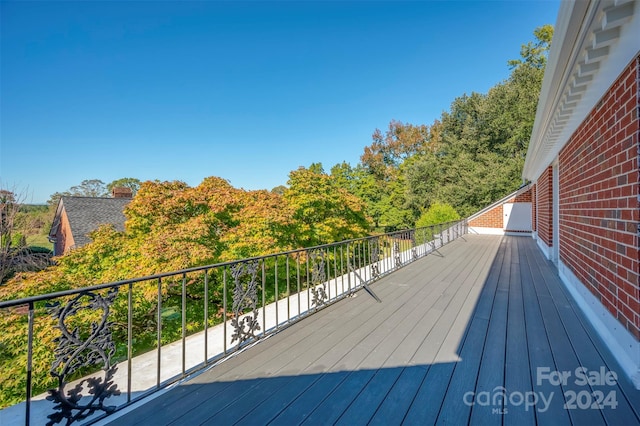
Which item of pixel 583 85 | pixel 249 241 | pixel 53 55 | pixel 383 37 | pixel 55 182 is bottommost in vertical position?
pixel 249 241

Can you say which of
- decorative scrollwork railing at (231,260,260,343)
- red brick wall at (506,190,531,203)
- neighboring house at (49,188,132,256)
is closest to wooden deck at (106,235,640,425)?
decorative scrollwork railing at (231,260,260,343)

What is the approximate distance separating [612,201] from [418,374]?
1.90 m

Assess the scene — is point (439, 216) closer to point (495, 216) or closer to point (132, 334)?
point (495, 216)

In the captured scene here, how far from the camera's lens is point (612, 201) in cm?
201

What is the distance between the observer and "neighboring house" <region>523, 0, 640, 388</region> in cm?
158

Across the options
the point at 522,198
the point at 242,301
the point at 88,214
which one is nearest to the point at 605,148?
the point at 242,301

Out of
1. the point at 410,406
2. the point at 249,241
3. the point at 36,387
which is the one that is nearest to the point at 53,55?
the point at 249,241

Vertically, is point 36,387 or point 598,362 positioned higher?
point 598,362

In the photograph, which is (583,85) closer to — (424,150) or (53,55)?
(53,55)

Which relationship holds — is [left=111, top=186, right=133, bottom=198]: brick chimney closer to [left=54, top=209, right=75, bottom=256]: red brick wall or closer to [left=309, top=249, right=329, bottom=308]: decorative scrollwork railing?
[left=54, top=209, right=75, bottom=256]: red brick wall

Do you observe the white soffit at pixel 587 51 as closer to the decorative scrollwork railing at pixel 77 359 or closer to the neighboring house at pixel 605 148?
the neighboring house at pixel 605 148

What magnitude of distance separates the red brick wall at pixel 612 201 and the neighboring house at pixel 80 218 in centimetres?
1507

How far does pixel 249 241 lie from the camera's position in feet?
23.6

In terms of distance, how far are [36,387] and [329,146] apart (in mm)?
22741
